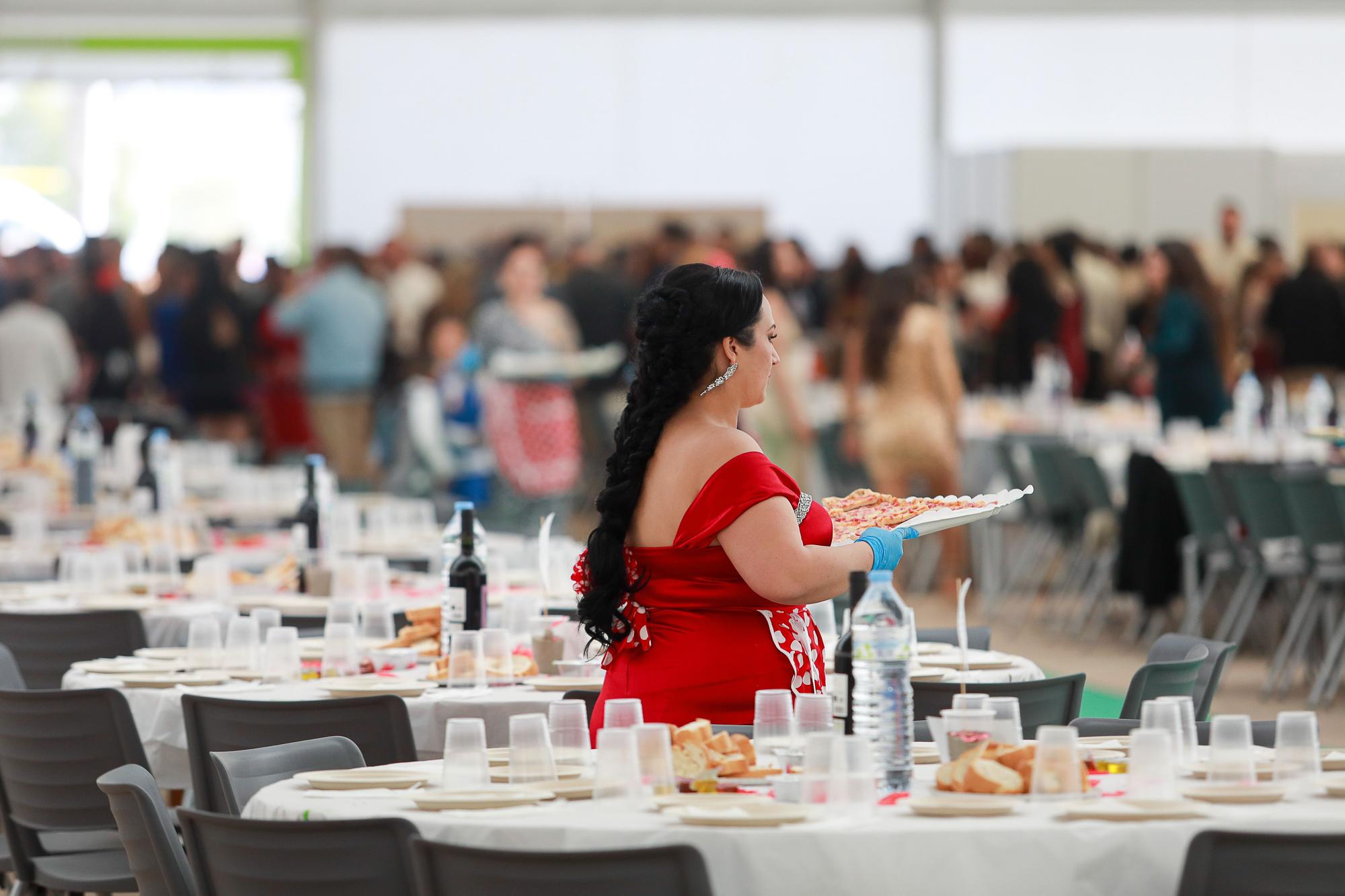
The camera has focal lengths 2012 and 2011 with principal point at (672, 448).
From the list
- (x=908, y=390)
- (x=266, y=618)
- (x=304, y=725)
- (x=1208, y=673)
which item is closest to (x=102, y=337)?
(x=908, y=390)

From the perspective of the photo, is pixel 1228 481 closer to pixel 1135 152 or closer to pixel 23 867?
pixel 23 867

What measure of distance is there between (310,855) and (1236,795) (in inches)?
47.5

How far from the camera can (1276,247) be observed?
14938 millimetres

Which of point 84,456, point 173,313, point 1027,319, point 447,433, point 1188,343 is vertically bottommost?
point 84,456

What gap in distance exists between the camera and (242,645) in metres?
4.36

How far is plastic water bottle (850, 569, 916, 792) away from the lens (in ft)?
9.35

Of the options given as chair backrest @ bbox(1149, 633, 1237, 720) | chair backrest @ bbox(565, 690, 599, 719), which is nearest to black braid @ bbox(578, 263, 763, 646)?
chair backrest @ bbox(565, 690, 599, 719)

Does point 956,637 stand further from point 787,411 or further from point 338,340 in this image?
point 338,340

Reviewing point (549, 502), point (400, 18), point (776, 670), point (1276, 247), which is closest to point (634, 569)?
point (776, 670)

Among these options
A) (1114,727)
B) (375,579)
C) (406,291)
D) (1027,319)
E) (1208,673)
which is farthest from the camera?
(406,291)

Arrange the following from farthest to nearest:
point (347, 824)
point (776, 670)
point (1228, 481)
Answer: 1. point (1228, 481)
2. point (776, 670)
3. point (347, 824)

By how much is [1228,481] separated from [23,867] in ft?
18.6

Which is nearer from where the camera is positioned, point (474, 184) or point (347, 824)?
point (347, 824)

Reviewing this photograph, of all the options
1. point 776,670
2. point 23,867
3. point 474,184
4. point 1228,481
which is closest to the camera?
point 776,670
